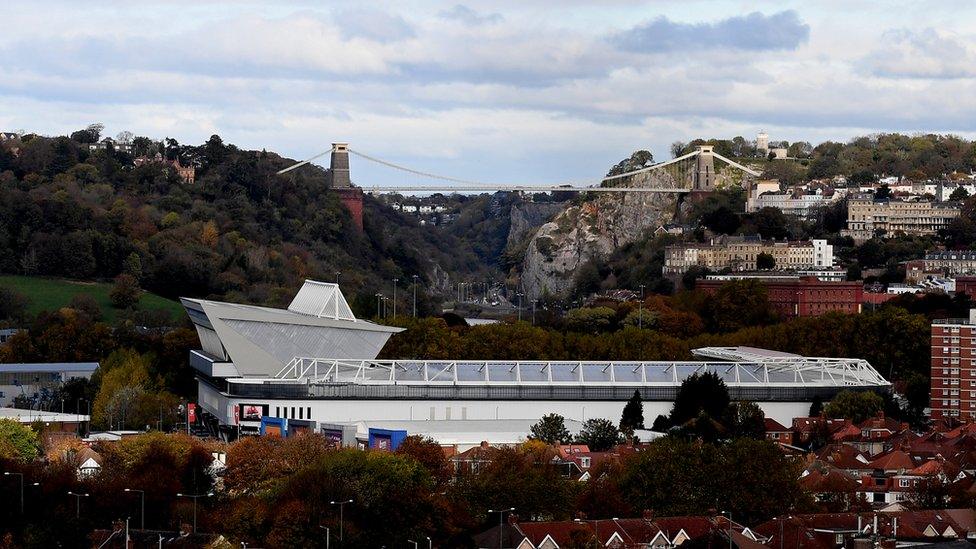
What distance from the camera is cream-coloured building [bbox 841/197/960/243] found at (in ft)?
588

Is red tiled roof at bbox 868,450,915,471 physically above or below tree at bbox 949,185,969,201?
below

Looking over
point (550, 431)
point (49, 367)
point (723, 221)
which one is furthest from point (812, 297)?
point (550, 431)

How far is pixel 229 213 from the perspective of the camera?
183 m

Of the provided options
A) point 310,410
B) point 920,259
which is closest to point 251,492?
point 310,410

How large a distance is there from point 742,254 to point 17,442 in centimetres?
9489

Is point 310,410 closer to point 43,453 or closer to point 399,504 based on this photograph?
point 43,453

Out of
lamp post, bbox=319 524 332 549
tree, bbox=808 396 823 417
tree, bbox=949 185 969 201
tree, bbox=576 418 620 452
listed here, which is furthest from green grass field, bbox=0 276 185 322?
lamp post, bbox=319 524 332 549

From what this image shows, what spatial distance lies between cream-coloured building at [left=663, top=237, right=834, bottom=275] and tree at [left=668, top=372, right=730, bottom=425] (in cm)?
6397

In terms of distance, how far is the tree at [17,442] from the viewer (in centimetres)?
8012

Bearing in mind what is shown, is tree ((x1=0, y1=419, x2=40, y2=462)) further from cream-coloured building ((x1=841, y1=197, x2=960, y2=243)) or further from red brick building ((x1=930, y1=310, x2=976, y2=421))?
cream-coloured building ((x1=841, y1=197, x2=960, y2=243))

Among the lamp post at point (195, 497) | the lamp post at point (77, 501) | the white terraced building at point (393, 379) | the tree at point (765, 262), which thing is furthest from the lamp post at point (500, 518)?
the tree at point (765, 262)

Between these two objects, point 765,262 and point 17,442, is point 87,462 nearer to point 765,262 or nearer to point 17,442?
point 17,442

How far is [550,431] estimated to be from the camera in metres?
89.9

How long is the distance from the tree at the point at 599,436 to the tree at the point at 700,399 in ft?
21.2
